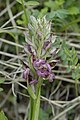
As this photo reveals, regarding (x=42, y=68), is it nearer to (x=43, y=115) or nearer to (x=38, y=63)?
(x=38, y=63)

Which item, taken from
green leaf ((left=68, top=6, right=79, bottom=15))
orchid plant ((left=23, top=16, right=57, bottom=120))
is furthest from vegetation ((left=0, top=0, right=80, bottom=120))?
orchid plant ((left=23, top=16, right=57, bottom=120))

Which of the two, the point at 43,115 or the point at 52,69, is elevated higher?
the point at 52,69

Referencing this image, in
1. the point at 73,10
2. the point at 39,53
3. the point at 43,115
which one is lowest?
the point at 43,115

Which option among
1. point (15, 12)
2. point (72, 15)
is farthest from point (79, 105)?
point (15, 12)

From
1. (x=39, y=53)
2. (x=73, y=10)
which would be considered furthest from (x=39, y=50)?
(x=73, y=10)

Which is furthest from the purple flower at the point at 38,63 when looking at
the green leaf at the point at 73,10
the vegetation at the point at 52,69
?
the green leaf at the point at 73,10

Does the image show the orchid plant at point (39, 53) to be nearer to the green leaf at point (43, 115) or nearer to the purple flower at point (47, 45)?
the purple flower at point (47, 45)

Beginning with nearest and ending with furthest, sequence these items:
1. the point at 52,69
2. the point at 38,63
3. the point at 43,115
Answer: the point at 38,63 → the point at 43,115 → the point at 52,69

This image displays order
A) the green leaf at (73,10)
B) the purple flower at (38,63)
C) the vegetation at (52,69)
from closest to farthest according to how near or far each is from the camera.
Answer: the purple flower at (38,63) → the vegetation at (52,69) → the green leaf at (73,10)

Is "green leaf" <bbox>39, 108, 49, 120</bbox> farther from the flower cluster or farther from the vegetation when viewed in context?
the flower cluster

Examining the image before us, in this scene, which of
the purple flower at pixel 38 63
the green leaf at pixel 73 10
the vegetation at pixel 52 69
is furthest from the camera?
the green leaf at pixel 73 10

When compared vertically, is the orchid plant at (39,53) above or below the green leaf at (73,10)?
below

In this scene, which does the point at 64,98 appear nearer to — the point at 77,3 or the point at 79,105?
the point at 79,105
